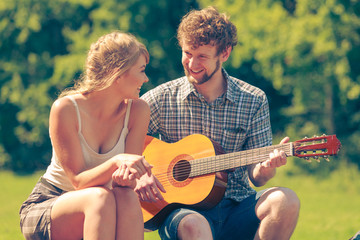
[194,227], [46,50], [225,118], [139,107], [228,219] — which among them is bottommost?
[228,219]

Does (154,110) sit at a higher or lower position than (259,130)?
higher

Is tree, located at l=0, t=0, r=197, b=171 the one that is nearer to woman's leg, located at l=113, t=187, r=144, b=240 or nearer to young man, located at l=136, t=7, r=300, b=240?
young man, located at l=136, t=7, r=300, b=240

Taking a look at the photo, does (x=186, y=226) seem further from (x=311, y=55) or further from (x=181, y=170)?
(x=311, y=55)

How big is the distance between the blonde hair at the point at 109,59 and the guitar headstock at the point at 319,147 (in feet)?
3.65

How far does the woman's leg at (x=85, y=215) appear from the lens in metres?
2.74

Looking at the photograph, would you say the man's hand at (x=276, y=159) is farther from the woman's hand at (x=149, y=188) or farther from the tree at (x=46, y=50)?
the tree at (x=46, y=50)

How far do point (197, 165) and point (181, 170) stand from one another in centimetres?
16

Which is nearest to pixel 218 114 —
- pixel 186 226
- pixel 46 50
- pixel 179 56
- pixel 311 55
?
pixel 186 226

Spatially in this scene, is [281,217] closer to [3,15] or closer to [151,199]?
[151,199]

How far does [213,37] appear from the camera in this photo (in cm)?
374

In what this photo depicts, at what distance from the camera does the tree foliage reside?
1010 centimetres

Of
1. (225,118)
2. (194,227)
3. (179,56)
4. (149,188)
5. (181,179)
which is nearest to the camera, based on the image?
(194,227)

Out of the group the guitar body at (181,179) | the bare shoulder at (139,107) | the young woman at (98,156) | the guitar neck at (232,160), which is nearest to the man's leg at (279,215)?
the guitar neck at (232,160)

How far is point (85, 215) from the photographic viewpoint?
2.79 meters
